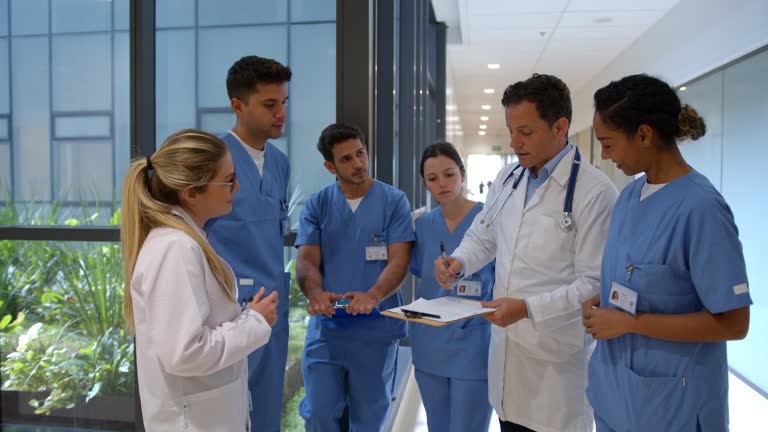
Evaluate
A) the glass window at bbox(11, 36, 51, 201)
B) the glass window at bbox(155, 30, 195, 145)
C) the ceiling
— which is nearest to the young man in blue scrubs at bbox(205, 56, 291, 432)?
the glass window at bbox(155, 30, 195, 145)

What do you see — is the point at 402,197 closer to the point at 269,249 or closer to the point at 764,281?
the point at 269,249

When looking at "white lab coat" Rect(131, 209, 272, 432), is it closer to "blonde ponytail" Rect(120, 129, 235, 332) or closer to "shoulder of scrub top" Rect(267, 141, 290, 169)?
"blonde ponytail" Rect(120, 129, 235, 332)

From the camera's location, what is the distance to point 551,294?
65.9 inches

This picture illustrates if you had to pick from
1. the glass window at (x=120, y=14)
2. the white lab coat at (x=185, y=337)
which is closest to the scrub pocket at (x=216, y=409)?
the white lab coat at (x=185, y=337)

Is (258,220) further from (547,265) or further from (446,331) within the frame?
(547,265)

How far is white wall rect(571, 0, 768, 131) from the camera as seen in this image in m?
4.34

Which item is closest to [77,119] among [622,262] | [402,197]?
[402,197]

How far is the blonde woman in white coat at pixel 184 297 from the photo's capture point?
1.22m

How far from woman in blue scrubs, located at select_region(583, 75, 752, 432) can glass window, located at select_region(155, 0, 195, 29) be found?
1.98 meters

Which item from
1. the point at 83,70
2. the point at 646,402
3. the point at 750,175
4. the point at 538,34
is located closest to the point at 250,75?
the point at 83,70

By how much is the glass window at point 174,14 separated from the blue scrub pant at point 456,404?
1895mm

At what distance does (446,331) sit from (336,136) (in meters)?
0.85

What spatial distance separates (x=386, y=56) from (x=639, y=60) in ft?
17.2

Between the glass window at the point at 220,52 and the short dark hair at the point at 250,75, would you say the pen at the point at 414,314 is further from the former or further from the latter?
the glass window at the point at 220,52
